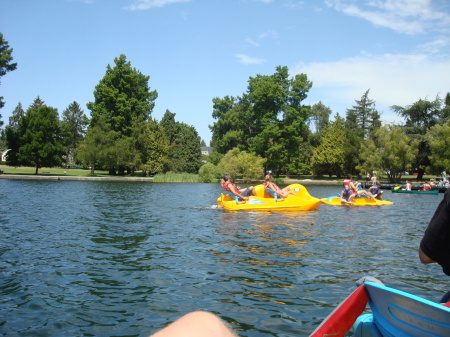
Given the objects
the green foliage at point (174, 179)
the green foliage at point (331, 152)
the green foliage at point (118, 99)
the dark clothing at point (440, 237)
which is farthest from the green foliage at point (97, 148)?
the dark clothing at point (440, 237)

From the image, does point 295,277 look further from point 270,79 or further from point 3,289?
point 270,79

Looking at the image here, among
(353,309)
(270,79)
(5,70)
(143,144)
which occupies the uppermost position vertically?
(270,79)

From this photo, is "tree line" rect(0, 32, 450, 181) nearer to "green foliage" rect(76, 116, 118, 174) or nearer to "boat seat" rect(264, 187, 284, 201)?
"green foliage" rect(76, 116, 118, 174)

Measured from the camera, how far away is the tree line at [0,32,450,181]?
5362 cm

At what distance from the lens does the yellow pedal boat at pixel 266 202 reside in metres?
18.1

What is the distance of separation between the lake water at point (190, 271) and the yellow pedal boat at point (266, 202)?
351 centimetres

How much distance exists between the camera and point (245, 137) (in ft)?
232

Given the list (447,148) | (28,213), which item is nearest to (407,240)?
(28,213)

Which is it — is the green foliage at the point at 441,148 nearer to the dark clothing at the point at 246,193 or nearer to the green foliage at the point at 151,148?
the green foliage at the point at 151,148

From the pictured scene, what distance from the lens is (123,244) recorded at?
1034 centimetres

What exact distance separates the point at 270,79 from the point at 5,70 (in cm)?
3601

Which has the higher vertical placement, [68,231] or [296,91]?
[296,91]

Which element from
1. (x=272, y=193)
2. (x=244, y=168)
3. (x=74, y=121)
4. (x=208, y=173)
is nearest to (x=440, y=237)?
(x=272, y=193)

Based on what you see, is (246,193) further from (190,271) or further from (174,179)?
(174,179)
